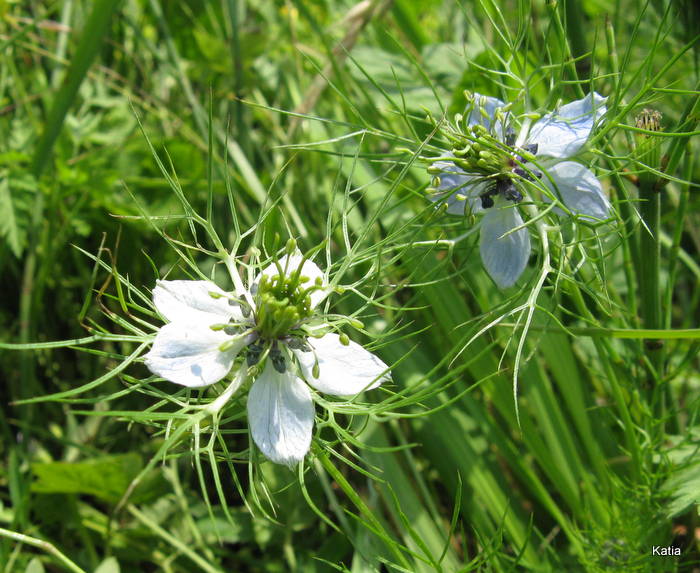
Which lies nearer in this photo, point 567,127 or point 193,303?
point 193,303

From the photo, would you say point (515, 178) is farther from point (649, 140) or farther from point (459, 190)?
point (649, 140)

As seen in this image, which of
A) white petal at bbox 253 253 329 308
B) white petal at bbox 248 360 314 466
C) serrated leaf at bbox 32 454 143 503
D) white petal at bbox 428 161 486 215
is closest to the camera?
white petal at bbox 248 360 314 466

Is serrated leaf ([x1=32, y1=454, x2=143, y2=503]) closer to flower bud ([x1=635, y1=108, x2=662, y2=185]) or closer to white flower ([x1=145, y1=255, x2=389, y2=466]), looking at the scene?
white flower ([x1=145, y1=255, x2=389, y2=466])

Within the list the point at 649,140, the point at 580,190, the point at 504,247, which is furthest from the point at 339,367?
the point at 649,140

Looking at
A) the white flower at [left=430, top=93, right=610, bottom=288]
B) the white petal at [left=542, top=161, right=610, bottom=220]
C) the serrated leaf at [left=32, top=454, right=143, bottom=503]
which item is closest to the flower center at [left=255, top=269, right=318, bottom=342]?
the white flower at [left=430, top=93, right=610, bottom=288]

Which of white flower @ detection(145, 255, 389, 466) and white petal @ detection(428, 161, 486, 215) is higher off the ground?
white petal @ detection(428, 161, 486, 215)
